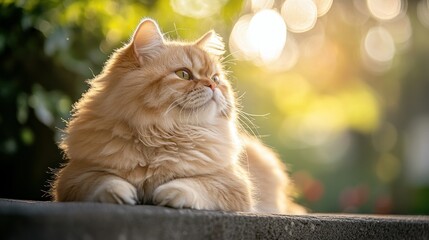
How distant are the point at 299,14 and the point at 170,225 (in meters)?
7.09

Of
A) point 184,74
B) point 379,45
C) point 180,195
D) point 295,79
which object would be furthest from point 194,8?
point 379,45

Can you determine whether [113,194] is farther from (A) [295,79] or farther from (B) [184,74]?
(A) [295,79]

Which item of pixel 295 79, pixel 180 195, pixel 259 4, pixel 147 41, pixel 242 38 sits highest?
pixel 147 41

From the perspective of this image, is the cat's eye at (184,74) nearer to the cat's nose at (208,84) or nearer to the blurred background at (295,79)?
the cat's nose at (208,84)

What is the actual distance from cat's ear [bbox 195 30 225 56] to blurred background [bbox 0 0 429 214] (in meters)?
0.21

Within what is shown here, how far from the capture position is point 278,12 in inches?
288

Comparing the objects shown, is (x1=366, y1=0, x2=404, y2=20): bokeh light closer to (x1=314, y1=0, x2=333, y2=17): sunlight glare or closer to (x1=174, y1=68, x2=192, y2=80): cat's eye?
(x1=314, y1=0, x2=333, y2=17): sunlight glare

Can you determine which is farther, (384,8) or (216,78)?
(384,8)

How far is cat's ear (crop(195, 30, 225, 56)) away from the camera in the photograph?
2.45 meters

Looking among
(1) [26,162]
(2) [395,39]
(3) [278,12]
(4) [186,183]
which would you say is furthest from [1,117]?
(2) [395,39]

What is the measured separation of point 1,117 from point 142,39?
1.47 m

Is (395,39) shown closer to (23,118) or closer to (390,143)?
(390,143)

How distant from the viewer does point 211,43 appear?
255 cm

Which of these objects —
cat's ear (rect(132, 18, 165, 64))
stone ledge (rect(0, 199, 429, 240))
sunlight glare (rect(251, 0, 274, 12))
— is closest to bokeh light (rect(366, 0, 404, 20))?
sunlight glare (rect(251, 0, 274, 12))
